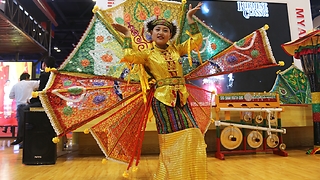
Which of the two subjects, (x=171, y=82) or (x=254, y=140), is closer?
(x=171, y=82)

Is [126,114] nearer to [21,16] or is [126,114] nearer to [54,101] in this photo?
[54,101]

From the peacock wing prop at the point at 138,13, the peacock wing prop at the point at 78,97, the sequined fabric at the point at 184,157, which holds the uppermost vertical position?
the peacock wing prop at the point at 138,13

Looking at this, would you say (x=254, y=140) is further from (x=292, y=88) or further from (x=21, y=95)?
(x=21, y=95)

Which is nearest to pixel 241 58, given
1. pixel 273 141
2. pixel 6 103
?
Answer: pixel 273 141

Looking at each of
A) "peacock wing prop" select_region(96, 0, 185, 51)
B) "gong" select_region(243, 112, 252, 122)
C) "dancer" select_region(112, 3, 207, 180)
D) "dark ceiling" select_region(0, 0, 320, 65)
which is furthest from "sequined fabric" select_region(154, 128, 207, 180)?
"dark ceiling" select_region(0, 0, 320, 65)

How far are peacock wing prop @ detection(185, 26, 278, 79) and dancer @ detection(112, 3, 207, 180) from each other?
430mm

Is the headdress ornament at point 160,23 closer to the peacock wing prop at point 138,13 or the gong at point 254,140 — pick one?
the peacock wing prop at point 138,13

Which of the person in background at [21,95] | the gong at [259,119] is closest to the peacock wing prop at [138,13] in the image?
the gong at [259,119]

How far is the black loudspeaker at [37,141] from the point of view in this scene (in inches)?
125

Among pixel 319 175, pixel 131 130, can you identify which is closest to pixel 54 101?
pixel 131 130

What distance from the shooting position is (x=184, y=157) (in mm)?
1764

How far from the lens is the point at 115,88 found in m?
2.48

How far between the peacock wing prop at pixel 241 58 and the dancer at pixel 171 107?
0.43 meters

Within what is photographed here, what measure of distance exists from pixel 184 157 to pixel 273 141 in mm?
2338
